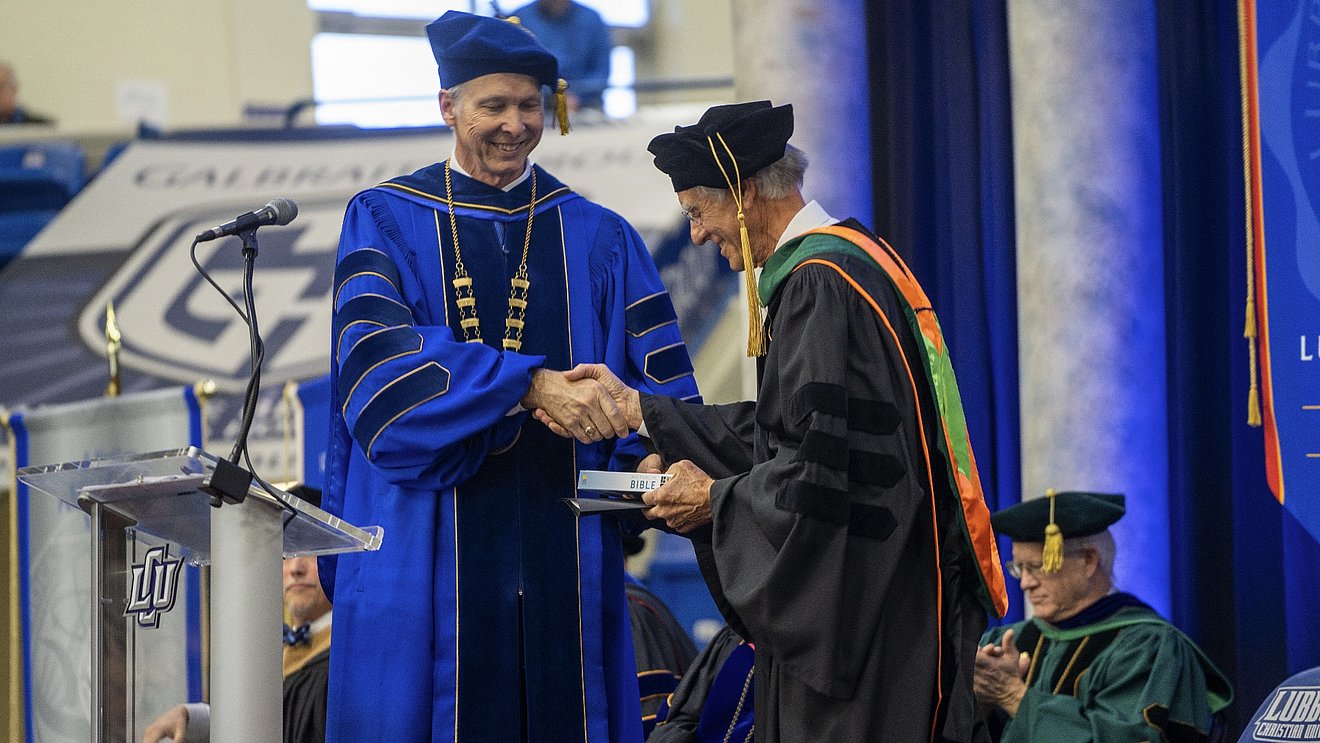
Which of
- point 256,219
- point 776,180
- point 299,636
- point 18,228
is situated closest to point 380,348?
point 256,219

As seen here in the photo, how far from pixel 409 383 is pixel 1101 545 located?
246 centimetres

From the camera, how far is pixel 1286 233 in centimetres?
415

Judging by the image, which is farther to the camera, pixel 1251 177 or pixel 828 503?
pixel 1251 177

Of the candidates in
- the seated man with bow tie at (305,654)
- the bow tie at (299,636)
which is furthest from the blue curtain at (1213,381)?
the bow tie at (299,636)

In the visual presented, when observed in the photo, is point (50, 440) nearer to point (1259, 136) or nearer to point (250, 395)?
point (250, 395)

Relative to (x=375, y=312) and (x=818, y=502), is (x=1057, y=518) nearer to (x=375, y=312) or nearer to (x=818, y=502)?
(x=818, y=502)

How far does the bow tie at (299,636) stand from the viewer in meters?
4.93

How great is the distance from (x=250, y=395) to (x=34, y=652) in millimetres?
2735

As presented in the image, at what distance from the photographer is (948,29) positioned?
5.49 m

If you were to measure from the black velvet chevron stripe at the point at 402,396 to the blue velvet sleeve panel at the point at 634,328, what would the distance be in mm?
456

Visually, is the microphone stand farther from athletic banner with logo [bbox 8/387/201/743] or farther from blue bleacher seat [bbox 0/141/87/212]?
blue bleacher seat [bbox 0/141/87/212]

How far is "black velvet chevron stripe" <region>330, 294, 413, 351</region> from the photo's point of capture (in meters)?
3.06

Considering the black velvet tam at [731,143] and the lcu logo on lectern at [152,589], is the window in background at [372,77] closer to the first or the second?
the black velvet tam at [731,143]

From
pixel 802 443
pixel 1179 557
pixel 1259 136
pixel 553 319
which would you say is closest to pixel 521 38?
pixel 553 319
